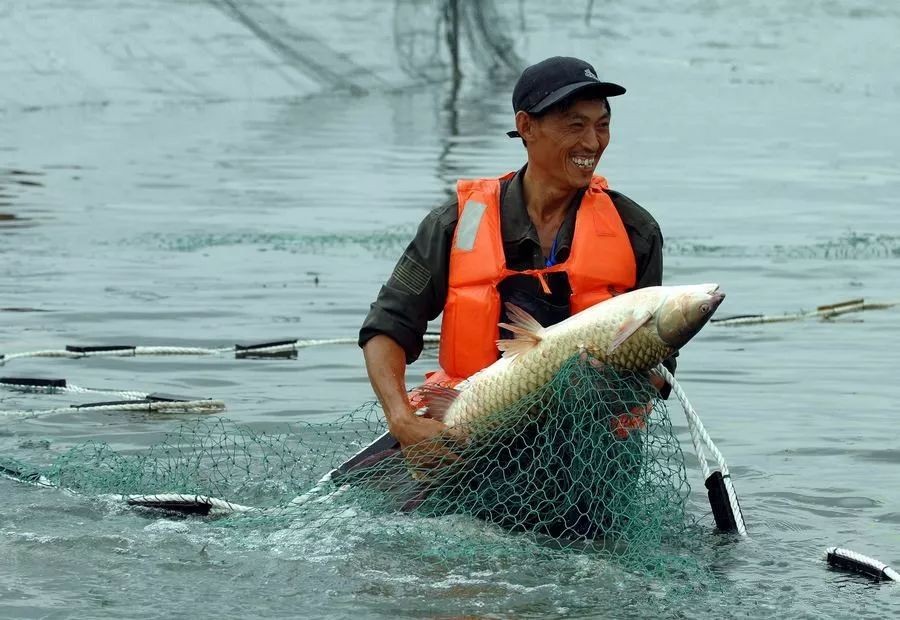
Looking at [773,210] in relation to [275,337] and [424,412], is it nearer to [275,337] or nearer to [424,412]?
[275,337]

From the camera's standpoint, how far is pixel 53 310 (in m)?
12.5

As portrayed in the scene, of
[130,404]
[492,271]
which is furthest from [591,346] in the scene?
[130,404]

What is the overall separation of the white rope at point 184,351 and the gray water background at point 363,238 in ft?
0.35

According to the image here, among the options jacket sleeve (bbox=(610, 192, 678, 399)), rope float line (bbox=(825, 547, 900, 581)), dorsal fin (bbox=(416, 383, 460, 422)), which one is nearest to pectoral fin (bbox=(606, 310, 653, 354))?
jacket sleeve (bbox=(610, 192, 678, 399))

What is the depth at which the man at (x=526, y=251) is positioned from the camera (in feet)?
20.9

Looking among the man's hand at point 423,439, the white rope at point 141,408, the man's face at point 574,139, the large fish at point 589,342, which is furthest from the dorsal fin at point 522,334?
the white rope at point 141,408

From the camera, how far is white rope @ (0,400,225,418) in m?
8.97

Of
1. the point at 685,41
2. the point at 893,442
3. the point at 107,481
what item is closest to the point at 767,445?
the point at 893,442

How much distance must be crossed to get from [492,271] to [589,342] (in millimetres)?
572

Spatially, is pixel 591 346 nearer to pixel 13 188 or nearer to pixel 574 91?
pixel 574 91

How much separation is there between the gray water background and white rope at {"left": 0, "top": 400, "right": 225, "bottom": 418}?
0.07 metres

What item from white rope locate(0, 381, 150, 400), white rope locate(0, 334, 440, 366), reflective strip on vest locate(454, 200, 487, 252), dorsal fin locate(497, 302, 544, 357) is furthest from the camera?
white rope locate(0, 334, 440, 366)

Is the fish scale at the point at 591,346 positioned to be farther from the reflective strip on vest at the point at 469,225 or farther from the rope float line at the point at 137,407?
the rope float line at the point at 137,407

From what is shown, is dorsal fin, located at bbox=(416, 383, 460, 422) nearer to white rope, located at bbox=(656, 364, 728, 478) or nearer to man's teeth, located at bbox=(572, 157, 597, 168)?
white rope, located at bbox=(656, 364, 728, 478)
